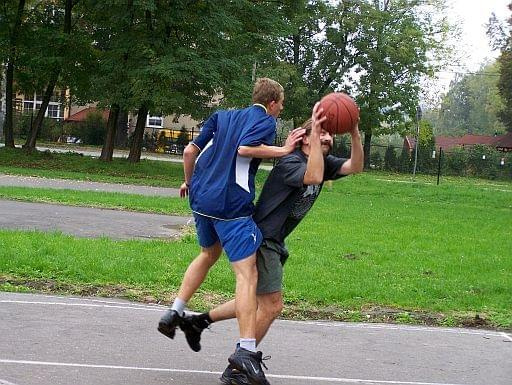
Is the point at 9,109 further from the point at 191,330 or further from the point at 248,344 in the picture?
the point at 248,344

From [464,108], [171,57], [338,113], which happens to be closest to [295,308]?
[338,113]

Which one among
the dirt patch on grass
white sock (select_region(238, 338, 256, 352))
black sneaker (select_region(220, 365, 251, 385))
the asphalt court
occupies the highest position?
white sock (select_region(238, 338, 256, 352))

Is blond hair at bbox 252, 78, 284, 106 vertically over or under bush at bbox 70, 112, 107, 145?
over

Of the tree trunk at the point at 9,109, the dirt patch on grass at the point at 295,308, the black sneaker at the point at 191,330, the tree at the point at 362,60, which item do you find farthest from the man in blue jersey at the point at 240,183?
the tree at the point at 362,60

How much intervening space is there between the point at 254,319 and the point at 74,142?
168 ft

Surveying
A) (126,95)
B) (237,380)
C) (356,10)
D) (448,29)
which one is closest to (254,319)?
(237,380)

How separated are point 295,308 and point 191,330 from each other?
2.95 m

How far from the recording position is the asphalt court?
5691 mm

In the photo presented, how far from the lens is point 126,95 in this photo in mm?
32000

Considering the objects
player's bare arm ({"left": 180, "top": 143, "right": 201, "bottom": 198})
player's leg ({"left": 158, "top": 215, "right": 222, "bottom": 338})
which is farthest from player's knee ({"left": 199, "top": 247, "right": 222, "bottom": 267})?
player's bare arm ({"left": 180, "top": 143, "right": 201, "bottom": 198})

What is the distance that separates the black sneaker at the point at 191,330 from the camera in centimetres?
584

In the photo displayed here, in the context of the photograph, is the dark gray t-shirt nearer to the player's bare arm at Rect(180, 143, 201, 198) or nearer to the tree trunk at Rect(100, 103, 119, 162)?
the player's bare arm at Rect(180, 143, 201, 198)

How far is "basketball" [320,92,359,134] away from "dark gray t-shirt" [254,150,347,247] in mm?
330

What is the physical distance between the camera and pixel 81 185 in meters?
25.3
